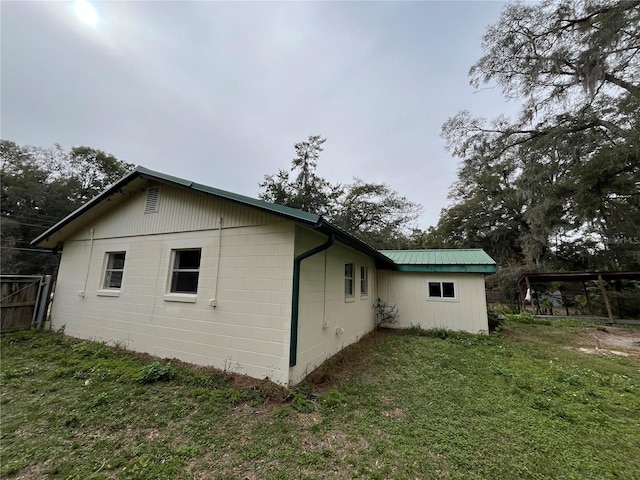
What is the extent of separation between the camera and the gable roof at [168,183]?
3.92 metres

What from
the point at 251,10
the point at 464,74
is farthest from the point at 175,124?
the point at 464,74

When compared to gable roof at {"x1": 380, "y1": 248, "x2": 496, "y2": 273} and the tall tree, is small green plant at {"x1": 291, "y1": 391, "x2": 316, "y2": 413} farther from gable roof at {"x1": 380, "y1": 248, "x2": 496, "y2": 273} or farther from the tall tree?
the tall tree

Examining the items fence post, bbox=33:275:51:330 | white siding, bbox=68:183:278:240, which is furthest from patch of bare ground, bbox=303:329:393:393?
fence post, bbox=33:275:51:330

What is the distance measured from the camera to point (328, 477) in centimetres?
224

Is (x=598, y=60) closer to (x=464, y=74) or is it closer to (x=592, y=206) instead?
(x=464, y=74)

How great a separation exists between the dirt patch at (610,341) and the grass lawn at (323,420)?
1.59m

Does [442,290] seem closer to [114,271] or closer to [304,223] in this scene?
[304,223]

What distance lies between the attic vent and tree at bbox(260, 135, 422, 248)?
16423mm

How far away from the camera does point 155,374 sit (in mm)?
4117

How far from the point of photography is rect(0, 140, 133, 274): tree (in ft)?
67.5

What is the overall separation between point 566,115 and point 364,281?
11.7m

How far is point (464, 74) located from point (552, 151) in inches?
210

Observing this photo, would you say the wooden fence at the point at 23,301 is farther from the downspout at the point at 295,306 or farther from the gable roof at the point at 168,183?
the downspout at the point at 295,306

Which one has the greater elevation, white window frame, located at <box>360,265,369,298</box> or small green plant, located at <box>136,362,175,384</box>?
white window frame, located at <box>360,265,369,298</box>
